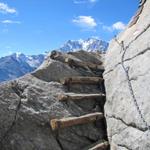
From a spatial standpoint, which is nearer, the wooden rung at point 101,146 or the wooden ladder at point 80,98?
the wooden rung at point 101,146

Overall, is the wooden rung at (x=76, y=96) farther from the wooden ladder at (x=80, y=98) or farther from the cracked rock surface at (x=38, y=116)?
the cracked rock surface at (x=38, y=116)

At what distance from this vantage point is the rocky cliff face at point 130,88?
10.6 meters

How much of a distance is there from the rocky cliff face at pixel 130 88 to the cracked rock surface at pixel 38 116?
98 centimetres

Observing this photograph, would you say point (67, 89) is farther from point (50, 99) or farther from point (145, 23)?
point (145, 23)

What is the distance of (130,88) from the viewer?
38.3 ft

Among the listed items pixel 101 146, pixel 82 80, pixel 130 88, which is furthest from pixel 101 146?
pixel 82 80

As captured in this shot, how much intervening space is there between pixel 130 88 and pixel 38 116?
10.6 ft

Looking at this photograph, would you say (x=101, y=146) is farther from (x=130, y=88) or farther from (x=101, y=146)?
(x=130, y=88)

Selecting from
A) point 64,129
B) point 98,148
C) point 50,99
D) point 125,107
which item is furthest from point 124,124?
point 50,99

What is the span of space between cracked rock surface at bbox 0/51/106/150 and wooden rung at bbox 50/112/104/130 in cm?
22

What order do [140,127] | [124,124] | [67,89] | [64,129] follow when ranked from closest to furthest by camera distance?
[140,127] → [124,124] → [64,129] → [67,89]

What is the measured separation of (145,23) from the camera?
1331cm

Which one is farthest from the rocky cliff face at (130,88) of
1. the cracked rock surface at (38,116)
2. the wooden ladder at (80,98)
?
the cracked rock surface at (38,116)

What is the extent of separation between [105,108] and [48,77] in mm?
3017
